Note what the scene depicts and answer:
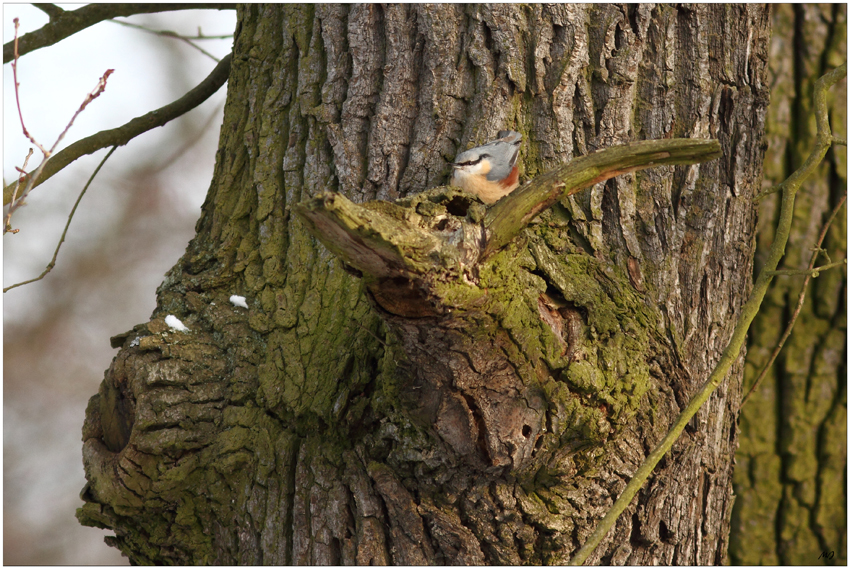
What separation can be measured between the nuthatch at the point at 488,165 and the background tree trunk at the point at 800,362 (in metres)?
1.87

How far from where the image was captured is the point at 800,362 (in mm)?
2693

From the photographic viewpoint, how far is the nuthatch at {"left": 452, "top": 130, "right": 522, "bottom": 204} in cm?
142

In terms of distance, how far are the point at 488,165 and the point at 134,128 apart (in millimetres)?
1264

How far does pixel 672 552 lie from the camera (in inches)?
60.7

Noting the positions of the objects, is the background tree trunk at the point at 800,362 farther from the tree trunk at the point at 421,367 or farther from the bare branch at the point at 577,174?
the bare branch at the point at 577,174

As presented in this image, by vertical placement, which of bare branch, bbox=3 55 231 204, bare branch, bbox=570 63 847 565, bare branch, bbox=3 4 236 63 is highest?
bare branch, bbox=3 4 236 63

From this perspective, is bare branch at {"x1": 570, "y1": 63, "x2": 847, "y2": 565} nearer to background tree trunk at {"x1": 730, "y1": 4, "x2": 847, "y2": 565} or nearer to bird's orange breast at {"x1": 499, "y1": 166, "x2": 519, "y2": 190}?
bird's orange breast at {"x1": 499, "y1": 166, "x2": 519, "y2": 190}

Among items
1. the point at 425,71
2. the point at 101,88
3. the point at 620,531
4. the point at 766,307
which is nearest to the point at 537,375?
the point at 620,531

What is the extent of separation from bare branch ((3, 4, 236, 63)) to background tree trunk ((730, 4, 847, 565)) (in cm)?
279

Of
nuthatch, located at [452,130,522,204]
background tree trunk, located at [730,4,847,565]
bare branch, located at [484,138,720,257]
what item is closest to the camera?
bare branch, located at [484,138,720,257]

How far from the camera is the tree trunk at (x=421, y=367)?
52.0 inches

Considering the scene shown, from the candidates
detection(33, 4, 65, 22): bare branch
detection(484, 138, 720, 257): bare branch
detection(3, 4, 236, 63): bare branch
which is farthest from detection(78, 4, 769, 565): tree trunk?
detection(33, 4, 65, 22): bare branch

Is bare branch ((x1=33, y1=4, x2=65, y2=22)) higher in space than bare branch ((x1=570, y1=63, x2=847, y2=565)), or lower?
higher

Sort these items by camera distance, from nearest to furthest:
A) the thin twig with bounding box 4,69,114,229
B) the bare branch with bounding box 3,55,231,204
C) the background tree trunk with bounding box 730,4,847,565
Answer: the thin twig with bounding box 4,69,114,229 < the bare branch with bounding box 3,55,231,204 < the background tree trunk with bounding box 730,4,847,565
